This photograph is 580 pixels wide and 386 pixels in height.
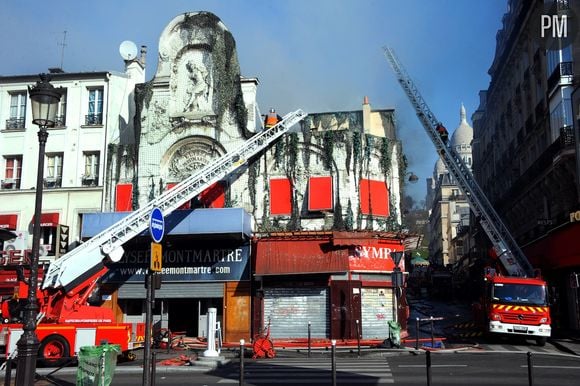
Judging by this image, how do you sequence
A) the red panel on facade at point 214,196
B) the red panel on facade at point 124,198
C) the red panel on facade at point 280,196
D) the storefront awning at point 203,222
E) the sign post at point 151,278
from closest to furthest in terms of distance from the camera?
the sign post at point 151,278 → the storefront awning at point 203,222 → the red panel on facade at point 280,196 → the red panel on facade at point 214,196 → the red panel on facade at point 124,198

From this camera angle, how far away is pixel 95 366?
9.93 m

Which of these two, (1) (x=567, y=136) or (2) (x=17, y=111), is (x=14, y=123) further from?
(1) (x=567, y=136)

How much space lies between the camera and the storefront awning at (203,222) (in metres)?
23.2

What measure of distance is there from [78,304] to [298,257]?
9.35 metres

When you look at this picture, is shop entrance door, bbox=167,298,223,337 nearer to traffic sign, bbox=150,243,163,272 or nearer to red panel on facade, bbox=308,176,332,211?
red panel on facade, bbox=308,176,332,211

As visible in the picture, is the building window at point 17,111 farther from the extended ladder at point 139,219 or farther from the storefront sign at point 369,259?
the storefront sign at point 369,259

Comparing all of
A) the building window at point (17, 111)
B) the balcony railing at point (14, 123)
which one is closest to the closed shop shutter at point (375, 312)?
the balcony railing at point (14, 123)

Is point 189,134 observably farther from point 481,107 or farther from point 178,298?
point 481,107

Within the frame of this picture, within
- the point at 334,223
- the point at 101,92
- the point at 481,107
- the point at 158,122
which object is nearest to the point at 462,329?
the point at 334,223

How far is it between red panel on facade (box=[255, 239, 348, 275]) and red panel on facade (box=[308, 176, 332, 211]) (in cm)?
165

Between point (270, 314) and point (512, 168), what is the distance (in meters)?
22.3

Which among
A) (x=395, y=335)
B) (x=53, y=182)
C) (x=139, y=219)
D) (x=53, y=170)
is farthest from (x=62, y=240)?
(x=395, y=335)

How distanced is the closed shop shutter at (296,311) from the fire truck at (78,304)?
19.5 feet

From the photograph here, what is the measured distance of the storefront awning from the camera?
76.3 ft
